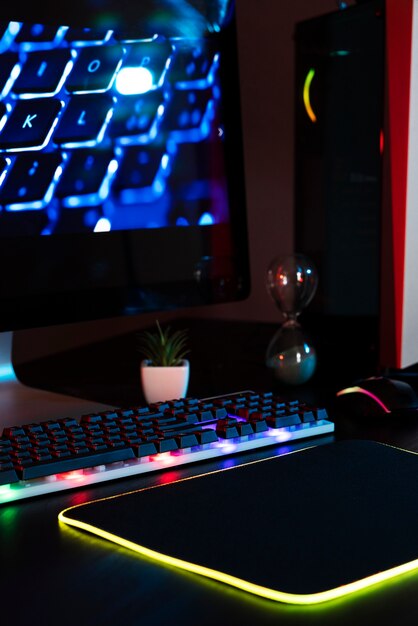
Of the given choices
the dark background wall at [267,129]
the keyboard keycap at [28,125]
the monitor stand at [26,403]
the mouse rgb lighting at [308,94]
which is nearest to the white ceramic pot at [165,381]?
the monitor stand at [26,403]

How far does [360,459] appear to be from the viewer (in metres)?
0.74

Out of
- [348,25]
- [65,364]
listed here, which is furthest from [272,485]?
[348,25]

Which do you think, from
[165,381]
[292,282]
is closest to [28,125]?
[165,381]

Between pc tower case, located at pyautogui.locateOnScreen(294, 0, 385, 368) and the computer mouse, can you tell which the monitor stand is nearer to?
the computer mouse

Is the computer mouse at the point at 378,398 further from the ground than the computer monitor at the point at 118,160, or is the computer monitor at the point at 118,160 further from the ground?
the computer monitor at the point at 118,160

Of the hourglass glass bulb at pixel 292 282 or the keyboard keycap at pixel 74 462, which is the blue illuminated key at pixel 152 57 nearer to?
the hourglass glass bulb at pixel 292 282

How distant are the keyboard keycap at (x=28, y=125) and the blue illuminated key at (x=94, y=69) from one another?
44mm

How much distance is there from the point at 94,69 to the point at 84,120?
6cm

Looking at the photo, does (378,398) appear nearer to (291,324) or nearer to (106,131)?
(291,324)

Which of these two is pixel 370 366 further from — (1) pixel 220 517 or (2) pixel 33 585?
(2) pixel 33 585

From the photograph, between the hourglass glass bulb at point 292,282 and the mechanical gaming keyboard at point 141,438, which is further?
the hourglass glass bulb at point 292,282

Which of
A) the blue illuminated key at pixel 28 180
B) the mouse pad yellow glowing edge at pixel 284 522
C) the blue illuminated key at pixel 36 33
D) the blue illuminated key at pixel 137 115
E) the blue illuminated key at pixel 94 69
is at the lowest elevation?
the mouse pad yellow glowing edge at pixel 284 522

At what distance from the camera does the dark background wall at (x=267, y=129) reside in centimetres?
183

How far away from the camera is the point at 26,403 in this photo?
3.04 ft
